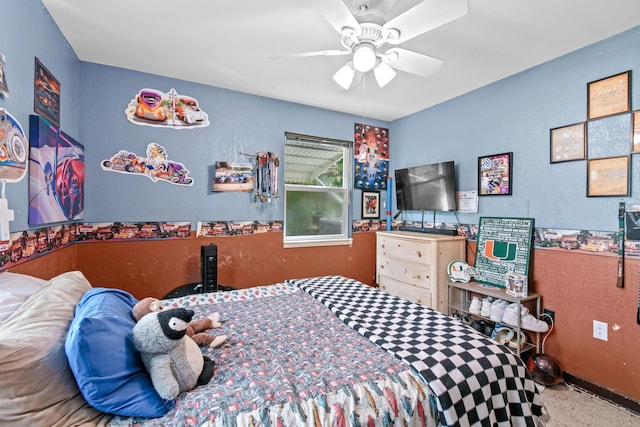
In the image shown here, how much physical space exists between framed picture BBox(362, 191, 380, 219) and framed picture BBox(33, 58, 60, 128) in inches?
123

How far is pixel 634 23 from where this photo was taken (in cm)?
198

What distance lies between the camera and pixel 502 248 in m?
2.74

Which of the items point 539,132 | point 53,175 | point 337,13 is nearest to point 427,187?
point 539,132

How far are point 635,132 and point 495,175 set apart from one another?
0.98 meters

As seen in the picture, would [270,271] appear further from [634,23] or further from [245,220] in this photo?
[634,23]

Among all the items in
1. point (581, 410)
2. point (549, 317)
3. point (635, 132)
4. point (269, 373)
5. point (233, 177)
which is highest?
point (635, 132)

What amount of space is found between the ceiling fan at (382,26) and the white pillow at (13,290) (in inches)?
70.0

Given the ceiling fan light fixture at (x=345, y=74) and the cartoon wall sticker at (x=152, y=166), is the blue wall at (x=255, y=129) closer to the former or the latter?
the cartoon wall sticker at (x=152, y=166)

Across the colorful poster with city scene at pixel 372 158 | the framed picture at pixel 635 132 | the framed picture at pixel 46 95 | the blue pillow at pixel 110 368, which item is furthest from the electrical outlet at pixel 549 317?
the framed picture at pixel 46 95

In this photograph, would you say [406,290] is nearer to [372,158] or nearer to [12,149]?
[372,158]

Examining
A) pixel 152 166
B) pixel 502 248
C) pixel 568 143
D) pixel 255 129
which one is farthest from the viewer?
pixel 255 129

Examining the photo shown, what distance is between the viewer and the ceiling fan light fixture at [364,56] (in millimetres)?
1726

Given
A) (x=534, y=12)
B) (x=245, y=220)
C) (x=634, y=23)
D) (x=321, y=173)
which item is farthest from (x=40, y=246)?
(x=634, y=23)

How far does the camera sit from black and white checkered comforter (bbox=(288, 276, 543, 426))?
46.7 inches
